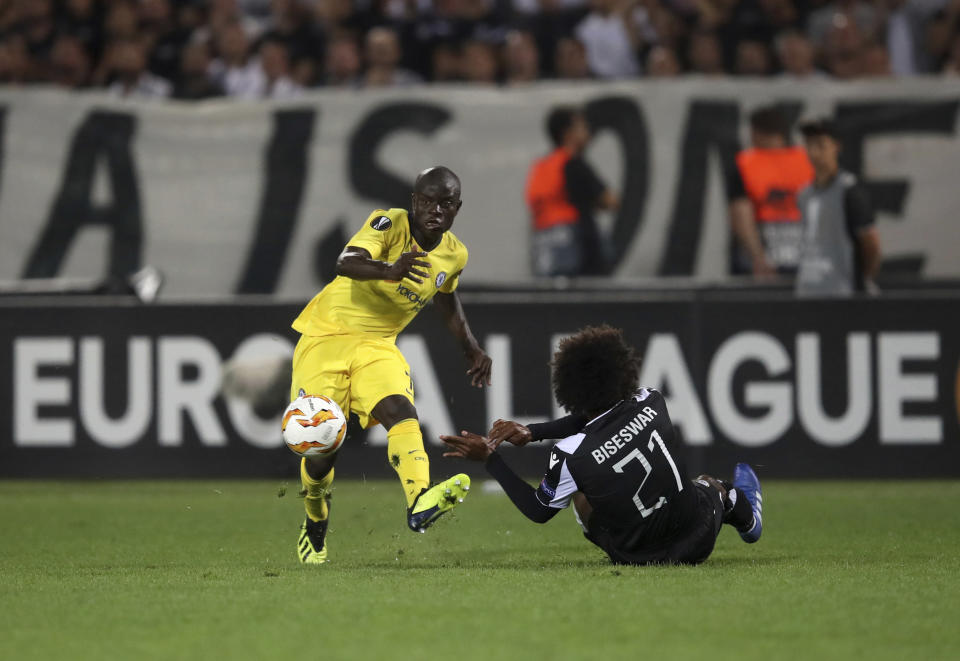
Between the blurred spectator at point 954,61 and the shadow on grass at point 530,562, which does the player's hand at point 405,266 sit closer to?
the shadow on grass at point 530,562

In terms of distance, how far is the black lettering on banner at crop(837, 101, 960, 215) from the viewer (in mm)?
13438

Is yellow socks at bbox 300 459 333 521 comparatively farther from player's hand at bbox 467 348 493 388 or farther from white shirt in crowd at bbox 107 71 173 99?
white shirt in crowd at bbox 107 71 173 99

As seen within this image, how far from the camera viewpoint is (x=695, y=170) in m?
13.6

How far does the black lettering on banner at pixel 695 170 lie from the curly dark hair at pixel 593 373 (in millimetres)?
6877

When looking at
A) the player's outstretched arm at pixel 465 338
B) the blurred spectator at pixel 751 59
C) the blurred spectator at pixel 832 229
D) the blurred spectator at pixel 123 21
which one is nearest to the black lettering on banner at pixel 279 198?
the blurred spectator at pixel 123 21

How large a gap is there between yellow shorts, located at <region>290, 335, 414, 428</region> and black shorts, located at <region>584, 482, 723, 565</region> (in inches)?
46.5

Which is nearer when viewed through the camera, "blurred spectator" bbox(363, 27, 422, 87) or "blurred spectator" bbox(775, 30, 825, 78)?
"blurred spectator" bbox(775, 30, 825, 78)

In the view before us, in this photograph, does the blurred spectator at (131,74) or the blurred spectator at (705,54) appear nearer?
the blurred spectator at (705,54)

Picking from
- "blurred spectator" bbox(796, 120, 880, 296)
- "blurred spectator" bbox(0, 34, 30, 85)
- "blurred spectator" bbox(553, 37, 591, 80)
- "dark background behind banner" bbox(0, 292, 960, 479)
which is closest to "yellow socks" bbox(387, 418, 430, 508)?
"dark background behind banner" bbox(0, 292, 960, 479)

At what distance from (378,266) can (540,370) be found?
4.74 m

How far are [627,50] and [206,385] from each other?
18.6 feet

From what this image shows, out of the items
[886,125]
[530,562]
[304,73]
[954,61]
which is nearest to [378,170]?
[304,73]

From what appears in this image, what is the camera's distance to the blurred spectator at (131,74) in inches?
571

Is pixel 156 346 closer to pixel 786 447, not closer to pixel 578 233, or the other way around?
pixel 578 233
